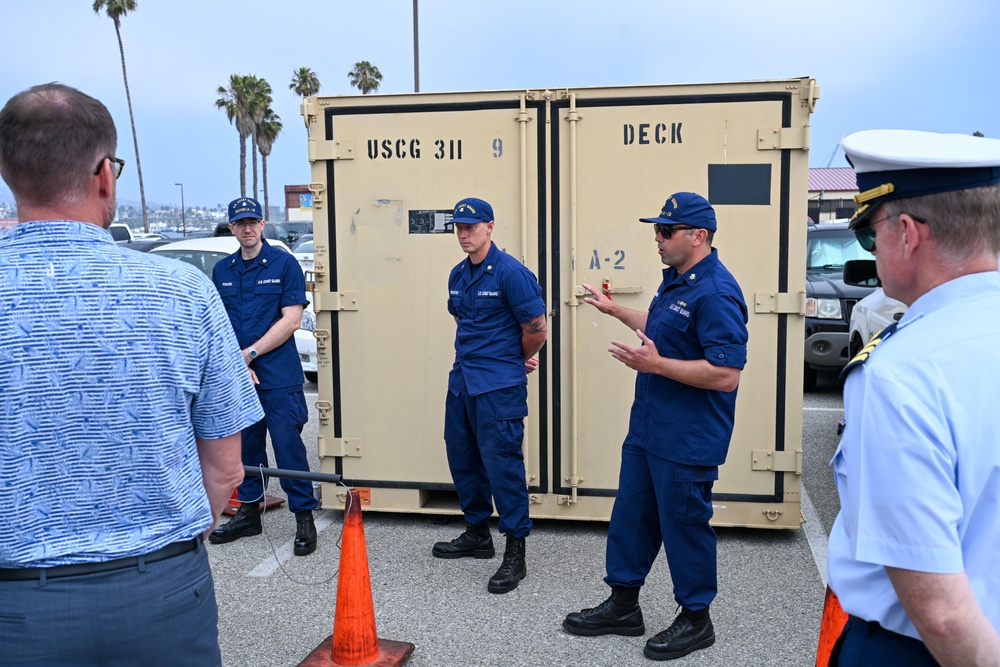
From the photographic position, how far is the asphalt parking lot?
394 cm

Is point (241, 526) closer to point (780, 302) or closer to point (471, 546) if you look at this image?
point (471, 546)

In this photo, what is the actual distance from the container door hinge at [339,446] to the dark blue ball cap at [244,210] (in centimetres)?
144

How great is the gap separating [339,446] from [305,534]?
635 mm

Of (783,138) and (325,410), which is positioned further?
(325,410)

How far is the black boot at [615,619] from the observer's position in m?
4.07

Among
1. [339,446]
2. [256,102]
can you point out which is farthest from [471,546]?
[256,102]

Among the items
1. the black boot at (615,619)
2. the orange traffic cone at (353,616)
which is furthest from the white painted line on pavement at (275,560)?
the black boot at (615,619)

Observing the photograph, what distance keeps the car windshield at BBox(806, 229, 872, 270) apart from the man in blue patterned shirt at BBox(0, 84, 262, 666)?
9.31 m

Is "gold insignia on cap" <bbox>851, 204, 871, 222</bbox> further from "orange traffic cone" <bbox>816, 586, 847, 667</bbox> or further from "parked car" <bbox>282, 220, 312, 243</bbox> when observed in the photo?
"parked car" <bbox>282, 220, 312, 243</bbox>

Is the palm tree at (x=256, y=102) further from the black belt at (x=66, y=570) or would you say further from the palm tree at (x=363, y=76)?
the black belt at (x=66, y=570)

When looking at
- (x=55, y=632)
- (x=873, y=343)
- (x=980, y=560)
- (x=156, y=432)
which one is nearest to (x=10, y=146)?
(x=156, y=432)

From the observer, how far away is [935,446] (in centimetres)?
142

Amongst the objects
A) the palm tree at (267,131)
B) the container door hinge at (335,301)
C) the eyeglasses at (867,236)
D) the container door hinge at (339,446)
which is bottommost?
the container door hinge at (339,446)

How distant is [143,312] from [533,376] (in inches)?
144
